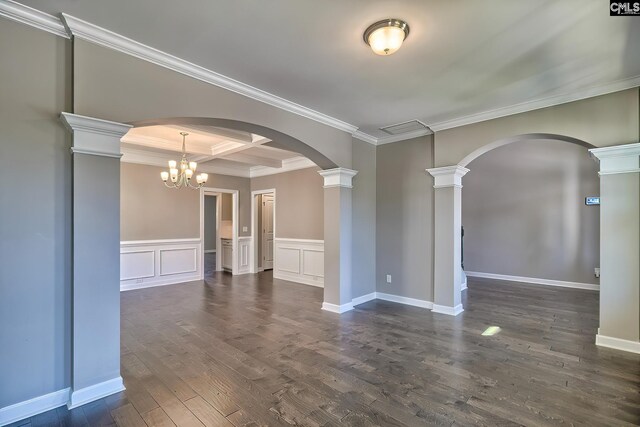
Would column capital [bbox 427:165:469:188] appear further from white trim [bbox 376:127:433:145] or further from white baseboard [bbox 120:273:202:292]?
white baseboard [bbox 120:273:202:292]

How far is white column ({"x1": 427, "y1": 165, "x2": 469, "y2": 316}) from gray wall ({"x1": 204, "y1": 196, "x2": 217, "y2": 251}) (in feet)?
34.5

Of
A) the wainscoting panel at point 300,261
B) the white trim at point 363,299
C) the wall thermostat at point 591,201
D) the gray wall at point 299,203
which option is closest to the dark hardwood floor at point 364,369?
the white trim at point 363,299

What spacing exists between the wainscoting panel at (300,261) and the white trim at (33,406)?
182 inches

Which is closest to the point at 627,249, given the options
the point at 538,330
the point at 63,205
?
the point at 538,330

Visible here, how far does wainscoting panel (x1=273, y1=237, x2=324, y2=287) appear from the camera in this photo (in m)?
6.51

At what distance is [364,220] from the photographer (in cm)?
509

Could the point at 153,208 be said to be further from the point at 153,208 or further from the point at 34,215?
the point at 34,215

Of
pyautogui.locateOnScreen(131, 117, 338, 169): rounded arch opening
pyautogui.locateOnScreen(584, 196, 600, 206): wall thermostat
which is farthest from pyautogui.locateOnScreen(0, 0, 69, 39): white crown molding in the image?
pyautogui.locateOnScreen(584, 196, 600, 206): wall thermostat

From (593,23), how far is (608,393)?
2.84 metres

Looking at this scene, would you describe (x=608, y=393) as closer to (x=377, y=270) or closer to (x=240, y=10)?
(x=377, y=270)

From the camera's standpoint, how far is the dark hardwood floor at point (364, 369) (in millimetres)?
2123

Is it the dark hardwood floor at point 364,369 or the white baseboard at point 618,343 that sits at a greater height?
the white baseboard at point 618,343

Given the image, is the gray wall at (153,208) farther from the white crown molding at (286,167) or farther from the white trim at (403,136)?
the white trim at (403,136)

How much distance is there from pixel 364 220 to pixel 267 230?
427cm
